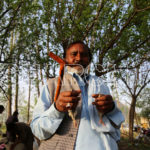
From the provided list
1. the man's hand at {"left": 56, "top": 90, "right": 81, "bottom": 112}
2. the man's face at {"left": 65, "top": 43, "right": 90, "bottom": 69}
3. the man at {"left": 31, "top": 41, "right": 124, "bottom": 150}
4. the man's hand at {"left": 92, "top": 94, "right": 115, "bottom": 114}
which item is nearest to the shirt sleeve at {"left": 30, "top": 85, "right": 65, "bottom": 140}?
the man at {"left": 31, "top": 41, "right": 124, "bottom": 150}

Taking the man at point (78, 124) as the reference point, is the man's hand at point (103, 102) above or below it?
above

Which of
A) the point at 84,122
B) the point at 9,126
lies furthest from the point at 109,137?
the point at 9,126

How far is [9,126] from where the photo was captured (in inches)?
193

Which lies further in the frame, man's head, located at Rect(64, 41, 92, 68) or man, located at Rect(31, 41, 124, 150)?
man's head, located at Rect(64, 41, 92, 68)

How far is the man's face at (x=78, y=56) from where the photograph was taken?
1.60 meters

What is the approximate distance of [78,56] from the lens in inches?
63.2

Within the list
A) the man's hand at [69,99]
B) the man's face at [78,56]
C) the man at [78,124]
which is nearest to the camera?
the man's hand at [69,99]

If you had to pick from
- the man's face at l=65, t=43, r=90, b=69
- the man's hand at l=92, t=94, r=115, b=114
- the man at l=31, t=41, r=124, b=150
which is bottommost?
the man at l=31, t=41, r=124, b=150

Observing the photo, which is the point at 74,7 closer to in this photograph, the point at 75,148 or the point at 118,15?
the point at 118,15

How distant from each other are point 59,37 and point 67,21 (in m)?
0.91

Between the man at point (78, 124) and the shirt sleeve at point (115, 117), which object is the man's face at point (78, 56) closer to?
the man at point (78, 124)

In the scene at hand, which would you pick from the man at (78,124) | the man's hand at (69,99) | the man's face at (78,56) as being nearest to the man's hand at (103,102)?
the man at (78,124)

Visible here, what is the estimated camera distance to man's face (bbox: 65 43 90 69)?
1.60 meters

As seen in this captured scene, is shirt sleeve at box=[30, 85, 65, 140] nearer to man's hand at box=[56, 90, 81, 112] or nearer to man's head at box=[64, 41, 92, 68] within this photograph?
man's hand at box=[56, 90, 81, 112]
